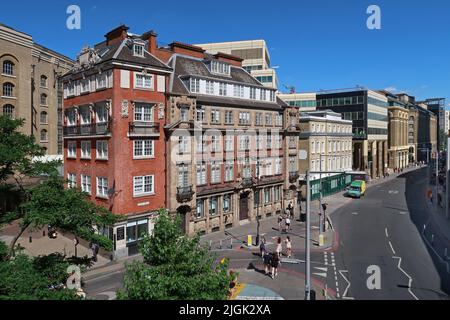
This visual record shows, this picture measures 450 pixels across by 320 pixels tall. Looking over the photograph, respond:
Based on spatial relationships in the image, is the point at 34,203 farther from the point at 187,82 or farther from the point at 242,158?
the point at 242,158

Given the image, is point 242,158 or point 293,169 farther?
point 293,169

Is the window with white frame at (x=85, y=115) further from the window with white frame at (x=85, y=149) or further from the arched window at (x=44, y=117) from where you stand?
the arched window at (x=44, y=117)

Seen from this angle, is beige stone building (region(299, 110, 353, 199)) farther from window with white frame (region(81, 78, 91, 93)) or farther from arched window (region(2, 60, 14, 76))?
arched window (region(2, 60, 14, 76))

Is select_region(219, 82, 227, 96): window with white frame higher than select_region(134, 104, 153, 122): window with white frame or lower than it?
higher

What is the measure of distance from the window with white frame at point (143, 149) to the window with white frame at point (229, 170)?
33.4 feet

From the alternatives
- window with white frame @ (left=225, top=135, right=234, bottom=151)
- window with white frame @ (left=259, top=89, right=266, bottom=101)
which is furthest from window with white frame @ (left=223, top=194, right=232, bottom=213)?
window with white frame @ (left=259, top=89, right=266, bottom=101)

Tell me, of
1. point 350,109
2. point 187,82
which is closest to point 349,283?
point 187,82

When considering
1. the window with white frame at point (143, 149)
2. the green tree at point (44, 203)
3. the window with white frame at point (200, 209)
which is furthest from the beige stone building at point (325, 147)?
the green tree at point (44, 203)

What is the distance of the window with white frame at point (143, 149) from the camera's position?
3309cm

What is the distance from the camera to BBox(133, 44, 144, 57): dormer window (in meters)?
33.5

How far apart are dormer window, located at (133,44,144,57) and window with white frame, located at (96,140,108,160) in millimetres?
8788

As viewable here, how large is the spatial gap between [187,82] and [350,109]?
184ft

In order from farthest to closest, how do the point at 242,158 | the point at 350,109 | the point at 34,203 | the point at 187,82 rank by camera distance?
the point at 350,109 → the point at 242,158 → the point at 187,82 → the point at 34,203

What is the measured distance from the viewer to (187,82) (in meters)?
37.9
